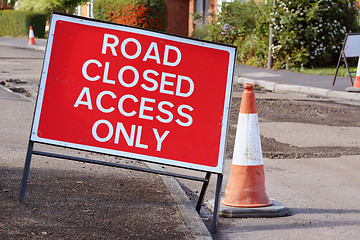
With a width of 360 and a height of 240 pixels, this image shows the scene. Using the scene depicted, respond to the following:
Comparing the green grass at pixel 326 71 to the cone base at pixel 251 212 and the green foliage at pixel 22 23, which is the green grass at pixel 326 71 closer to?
the cone base at pixel 251 212

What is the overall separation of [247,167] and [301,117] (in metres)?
5.36

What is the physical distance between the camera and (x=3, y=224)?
166 inches

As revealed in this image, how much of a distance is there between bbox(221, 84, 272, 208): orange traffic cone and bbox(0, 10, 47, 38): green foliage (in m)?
30.6

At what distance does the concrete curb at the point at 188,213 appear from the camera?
4.43 metres

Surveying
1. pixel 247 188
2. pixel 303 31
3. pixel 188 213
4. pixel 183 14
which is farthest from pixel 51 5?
pixel 188 213

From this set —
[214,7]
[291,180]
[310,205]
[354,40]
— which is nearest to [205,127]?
[310,205]

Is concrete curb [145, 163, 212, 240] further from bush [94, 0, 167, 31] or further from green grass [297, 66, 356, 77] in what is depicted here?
bush [94, 0, 167, 31]

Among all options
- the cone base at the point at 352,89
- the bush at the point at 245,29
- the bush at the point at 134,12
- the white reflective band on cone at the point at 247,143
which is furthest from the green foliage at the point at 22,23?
the white reflective band on cone at the point at 247,143

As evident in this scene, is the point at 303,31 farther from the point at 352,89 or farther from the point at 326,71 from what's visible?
the point at 352,89

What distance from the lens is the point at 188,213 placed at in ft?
15.9

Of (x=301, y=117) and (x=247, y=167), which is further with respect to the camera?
(x=301, y=117)

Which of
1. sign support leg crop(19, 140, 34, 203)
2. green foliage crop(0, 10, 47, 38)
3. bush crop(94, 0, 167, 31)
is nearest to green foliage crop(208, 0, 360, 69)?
bush crop(94, 0, 167, 31)

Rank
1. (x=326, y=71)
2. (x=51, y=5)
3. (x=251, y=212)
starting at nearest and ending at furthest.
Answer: (x=251, y=212)
(x=326, y=71)
(x=51, y=5)

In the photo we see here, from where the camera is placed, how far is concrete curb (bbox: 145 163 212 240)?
14.5 ft
